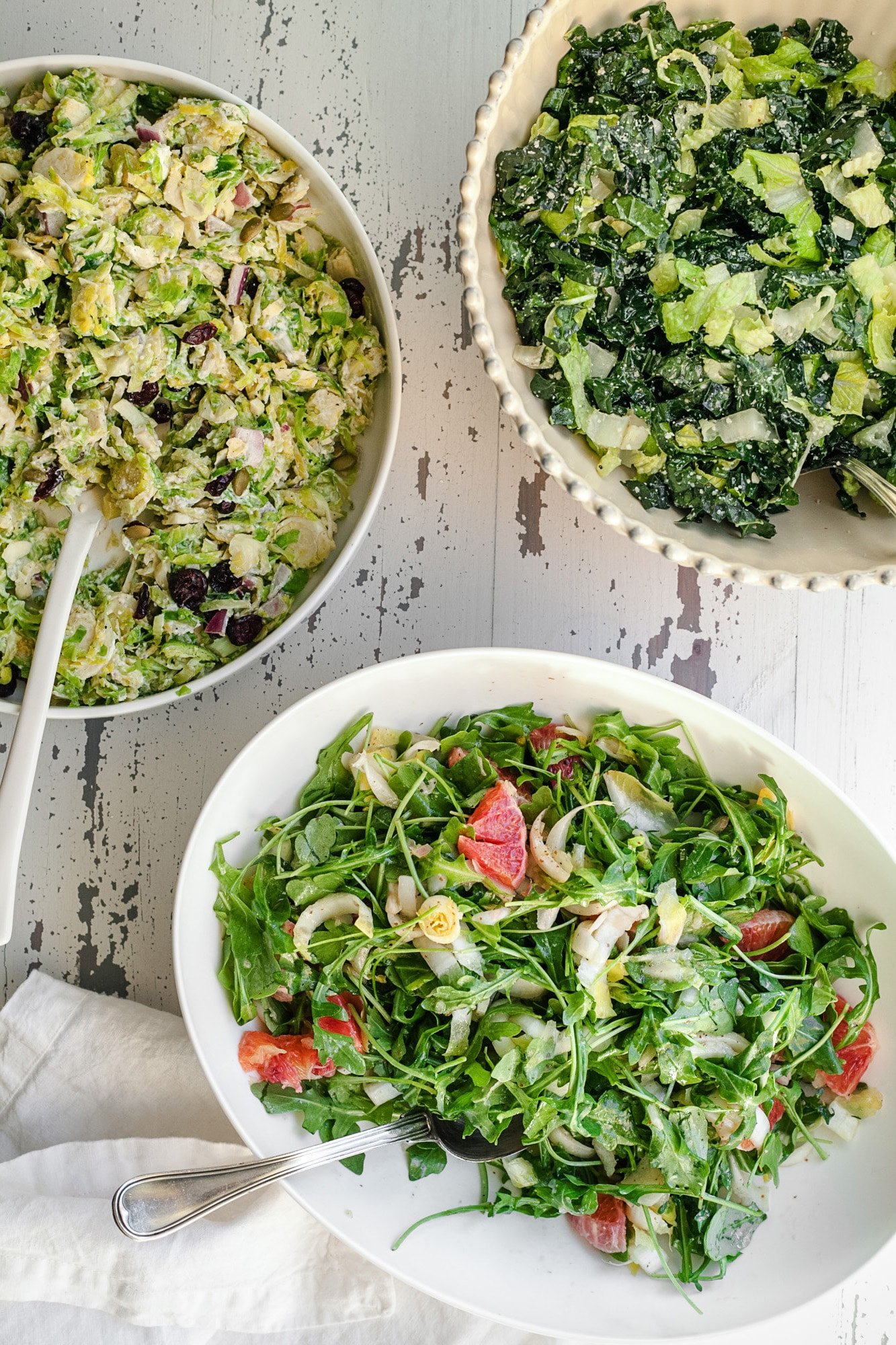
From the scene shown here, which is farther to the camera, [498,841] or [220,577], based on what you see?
[220,577]

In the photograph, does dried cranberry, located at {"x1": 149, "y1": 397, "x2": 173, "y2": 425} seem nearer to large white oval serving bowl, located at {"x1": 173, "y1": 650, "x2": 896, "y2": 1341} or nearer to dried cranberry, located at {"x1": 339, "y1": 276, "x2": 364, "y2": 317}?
dried cranberry, located at {"x1": 339, "y1": 276, "x2": 364, "y2": 317}

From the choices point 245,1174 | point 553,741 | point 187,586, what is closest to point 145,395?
point 187,586

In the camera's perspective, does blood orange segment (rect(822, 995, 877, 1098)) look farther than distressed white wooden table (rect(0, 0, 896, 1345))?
No

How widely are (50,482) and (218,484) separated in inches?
9.4

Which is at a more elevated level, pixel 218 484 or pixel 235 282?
pixel 235 282

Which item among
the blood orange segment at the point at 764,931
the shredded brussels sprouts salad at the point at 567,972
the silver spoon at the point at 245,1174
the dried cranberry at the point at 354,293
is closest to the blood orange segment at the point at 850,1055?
the shredded brussels sprouts salad at the point at 567,972

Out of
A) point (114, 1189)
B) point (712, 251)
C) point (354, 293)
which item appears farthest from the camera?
→ point (114, 1189)

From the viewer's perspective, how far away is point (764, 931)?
1.56 metres

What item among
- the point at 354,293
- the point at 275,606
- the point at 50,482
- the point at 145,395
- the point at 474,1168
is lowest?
the point at 474,1168

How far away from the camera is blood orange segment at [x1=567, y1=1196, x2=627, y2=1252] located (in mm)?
1525

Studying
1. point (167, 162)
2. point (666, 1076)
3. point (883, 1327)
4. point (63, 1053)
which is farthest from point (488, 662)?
point (883, 1327)

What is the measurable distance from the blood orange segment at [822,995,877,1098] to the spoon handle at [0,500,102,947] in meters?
1.18

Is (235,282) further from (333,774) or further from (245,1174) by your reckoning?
(245,1174)

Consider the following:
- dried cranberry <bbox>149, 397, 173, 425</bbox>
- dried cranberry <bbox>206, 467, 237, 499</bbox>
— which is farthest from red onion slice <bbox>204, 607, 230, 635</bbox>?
dried cranberry <bbox>149, 397, 173, 425</bbox>
